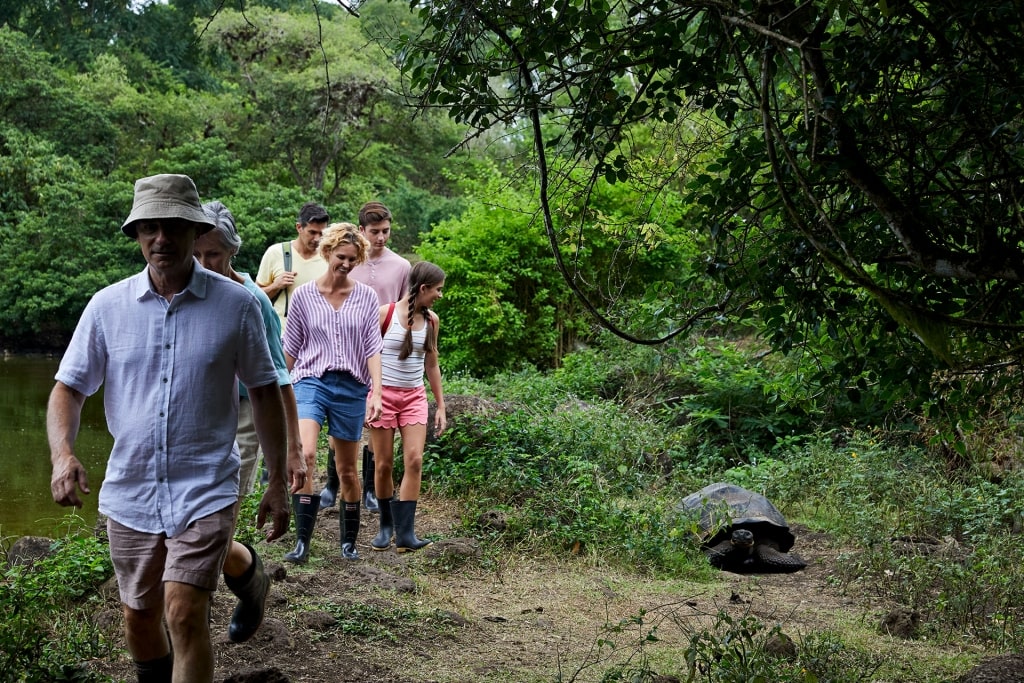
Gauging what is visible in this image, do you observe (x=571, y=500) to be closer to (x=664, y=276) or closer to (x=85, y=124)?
(x=664, y=276)

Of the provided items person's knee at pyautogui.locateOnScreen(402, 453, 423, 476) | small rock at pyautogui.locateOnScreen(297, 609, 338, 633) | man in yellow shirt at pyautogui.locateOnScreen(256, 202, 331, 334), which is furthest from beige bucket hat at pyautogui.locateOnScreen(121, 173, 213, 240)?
man in yellow shirt at pyautogui.locateOnScreen(256, 202, 331, 334)

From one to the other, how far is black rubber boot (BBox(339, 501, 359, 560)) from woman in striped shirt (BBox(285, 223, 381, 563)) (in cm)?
1

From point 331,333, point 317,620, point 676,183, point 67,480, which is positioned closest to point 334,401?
point 331,333

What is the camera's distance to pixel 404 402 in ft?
23.1

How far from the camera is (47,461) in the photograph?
12.2 m

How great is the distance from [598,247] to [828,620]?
11584mm

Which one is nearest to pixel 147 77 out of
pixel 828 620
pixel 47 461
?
pixel 47 461

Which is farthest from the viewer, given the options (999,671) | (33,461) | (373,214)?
(33,461)

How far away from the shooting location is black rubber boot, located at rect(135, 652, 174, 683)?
143 inches

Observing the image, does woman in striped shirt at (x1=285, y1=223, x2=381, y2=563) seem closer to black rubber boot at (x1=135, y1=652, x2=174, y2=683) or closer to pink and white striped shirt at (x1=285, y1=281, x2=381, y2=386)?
pink and white striped shirt at (x1=285, y1=281, x2=381, y2=386)

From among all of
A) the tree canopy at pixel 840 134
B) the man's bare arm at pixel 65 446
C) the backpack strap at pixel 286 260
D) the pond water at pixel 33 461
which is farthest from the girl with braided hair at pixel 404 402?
the man's bare arm at pixel 65 446

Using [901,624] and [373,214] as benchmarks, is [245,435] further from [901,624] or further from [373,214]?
[901,624]

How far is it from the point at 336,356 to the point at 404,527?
134cm

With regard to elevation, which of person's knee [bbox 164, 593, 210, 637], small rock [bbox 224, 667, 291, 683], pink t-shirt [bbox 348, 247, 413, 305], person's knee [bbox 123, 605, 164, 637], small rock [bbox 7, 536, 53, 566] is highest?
pink t-shirt [bbox 348, 247, 413, 305]
